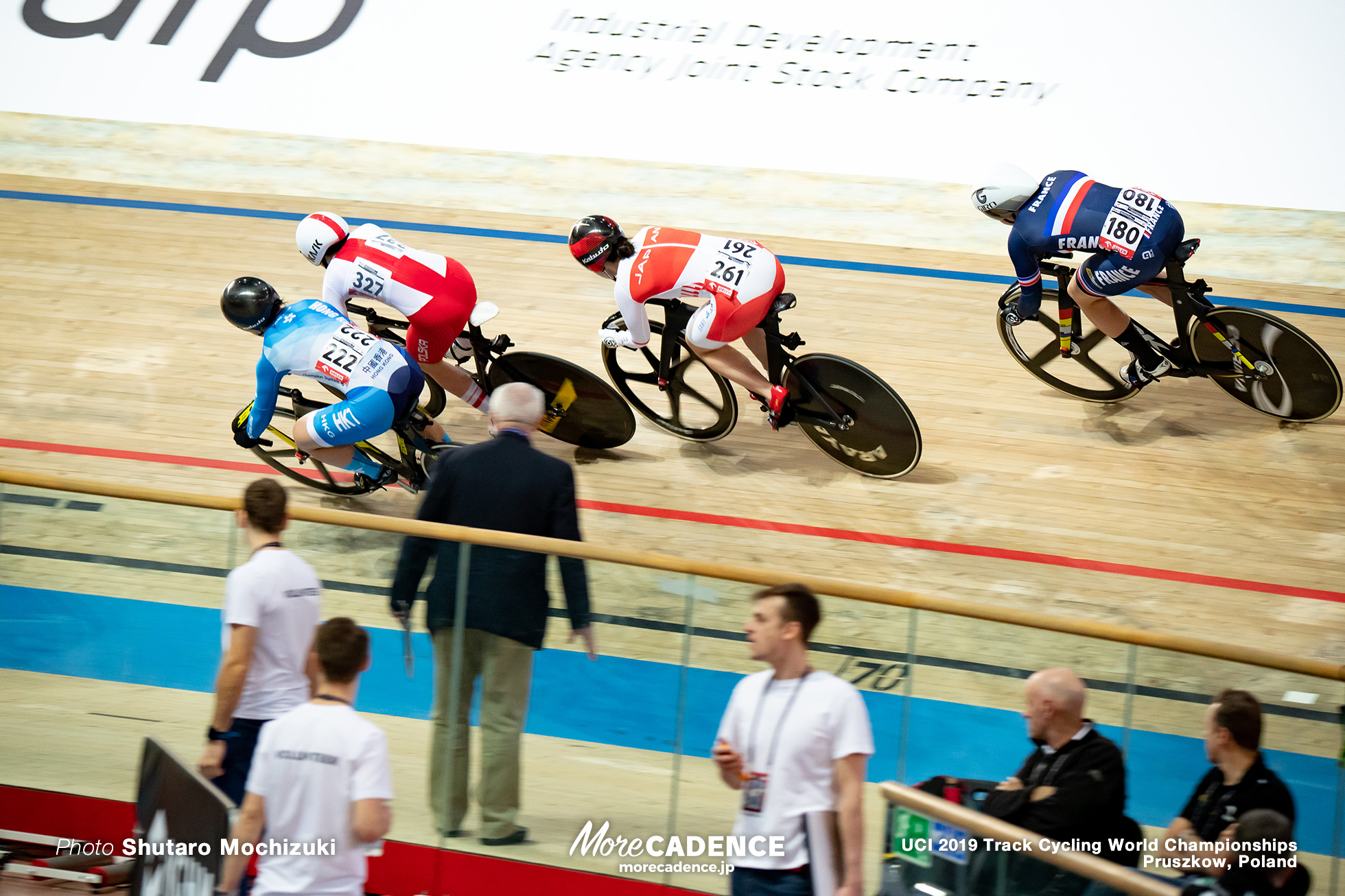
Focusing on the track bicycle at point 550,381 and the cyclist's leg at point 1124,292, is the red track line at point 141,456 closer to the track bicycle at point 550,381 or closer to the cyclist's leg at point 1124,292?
the track bicycle at point 550,381

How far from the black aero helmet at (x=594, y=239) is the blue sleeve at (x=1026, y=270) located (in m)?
1.77

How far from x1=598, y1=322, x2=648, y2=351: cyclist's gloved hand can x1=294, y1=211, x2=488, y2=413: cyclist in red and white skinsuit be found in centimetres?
60

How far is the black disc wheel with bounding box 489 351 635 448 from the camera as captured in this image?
5.44 m

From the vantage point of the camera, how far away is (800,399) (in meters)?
5.30

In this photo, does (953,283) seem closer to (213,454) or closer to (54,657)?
(213,454)

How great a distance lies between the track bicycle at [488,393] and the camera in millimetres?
5133

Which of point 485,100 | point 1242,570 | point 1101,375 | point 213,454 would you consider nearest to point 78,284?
point 213,454

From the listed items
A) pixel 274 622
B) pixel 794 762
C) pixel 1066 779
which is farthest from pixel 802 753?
pixel 274 622

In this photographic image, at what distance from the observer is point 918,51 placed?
8570 millimetres

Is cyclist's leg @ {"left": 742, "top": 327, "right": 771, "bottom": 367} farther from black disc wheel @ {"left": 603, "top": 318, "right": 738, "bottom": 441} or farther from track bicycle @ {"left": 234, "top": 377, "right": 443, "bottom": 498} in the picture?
track bicycle @ {"left": 234, "top": 377, "right": 443, "bottom": 498}

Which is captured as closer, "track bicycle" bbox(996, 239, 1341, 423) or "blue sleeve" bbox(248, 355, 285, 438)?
"blue sleeve" bbox(248, 355, 285, 438)

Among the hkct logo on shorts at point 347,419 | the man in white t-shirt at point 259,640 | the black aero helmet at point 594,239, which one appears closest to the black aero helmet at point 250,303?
the hkct logo on shorts at point 347,419

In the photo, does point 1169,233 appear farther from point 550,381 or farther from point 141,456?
point 141,456

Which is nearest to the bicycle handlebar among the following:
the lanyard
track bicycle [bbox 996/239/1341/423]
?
track bicycle [bbox 996/239/1341/423]
